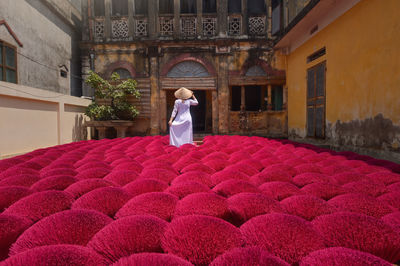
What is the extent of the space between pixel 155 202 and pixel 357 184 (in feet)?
4.00

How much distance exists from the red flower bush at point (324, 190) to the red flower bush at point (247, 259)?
31.1 inches

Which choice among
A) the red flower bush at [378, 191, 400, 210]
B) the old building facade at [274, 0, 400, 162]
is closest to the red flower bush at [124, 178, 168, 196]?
the red flower bush at [378, 191, 400, 210]

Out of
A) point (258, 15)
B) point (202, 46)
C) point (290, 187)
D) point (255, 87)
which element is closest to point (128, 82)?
point (202, 46)

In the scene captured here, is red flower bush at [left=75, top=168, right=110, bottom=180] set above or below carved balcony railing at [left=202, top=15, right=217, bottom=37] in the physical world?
below

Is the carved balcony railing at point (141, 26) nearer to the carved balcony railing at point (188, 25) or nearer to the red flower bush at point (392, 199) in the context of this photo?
the carved balcony railing at point (188, 25)

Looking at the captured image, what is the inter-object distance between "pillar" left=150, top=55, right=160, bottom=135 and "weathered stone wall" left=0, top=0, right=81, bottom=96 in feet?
10.9

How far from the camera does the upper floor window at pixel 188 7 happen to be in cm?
938

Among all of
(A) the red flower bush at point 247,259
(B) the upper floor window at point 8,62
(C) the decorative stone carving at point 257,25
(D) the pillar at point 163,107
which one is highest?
(C) the decorative stone carving at point 257,25

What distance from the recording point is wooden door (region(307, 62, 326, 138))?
577cm

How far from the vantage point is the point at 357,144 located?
4.50 metres

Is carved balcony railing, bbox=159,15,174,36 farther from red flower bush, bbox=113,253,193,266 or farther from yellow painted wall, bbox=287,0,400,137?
red flower bush, bbox=113,253,193,266

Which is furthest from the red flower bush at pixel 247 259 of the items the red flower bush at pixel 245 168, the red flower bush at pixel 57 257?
the red flower bush at pixel 245 168

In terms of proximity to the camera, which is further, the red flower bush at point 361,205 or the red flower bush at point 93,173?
the red flower bush at point 93,173

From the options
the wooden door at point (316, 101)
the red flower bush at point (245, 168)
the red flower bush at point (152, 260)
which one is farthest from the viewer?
the wooden door at point (316, 101)
